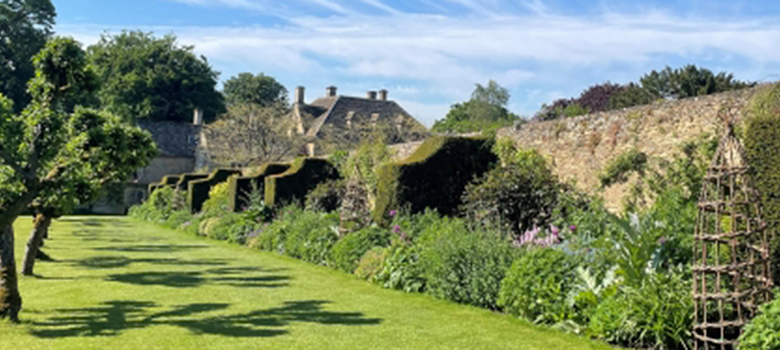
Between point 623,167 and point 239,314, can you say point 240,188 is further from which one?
point 239,314

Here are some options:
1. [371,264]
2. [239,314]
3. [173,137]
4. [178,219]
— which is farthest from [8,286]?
[173,137]

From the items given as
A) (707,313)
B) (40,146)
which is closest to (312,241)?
(40,146)

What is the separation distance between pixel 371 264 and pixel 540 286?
4.14 metres

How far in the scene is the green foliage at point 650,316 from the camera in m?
6.16

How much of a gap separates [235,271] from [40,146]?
16.4ft

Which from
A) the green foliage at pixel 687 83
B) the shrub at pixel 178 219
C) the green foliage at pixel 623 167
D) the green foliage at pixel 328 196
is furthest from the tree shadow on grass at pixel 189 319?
the green foliage at pixel 687 83

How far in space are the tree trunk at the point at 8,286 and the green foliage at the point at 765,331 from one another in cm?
712

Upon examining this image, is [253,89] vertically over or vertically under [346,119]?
over

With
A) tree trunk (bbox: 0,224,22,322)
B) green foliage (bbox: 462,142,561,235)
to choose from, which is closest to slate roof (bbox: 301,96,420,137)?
green foliage (bbox: 462,142,561,235)

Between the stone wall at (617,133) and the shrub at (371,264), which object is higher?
the stone wall at (617,133)

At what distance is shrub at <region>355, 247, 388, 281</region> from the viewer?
10844 millimetres

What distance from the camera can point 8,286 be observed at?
24.1ft

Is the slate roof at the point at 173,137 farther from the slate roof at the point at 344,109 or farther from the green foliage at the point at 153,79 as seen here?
the slate roof at the point at 344,109

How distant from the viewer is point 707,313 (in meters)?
6.13
